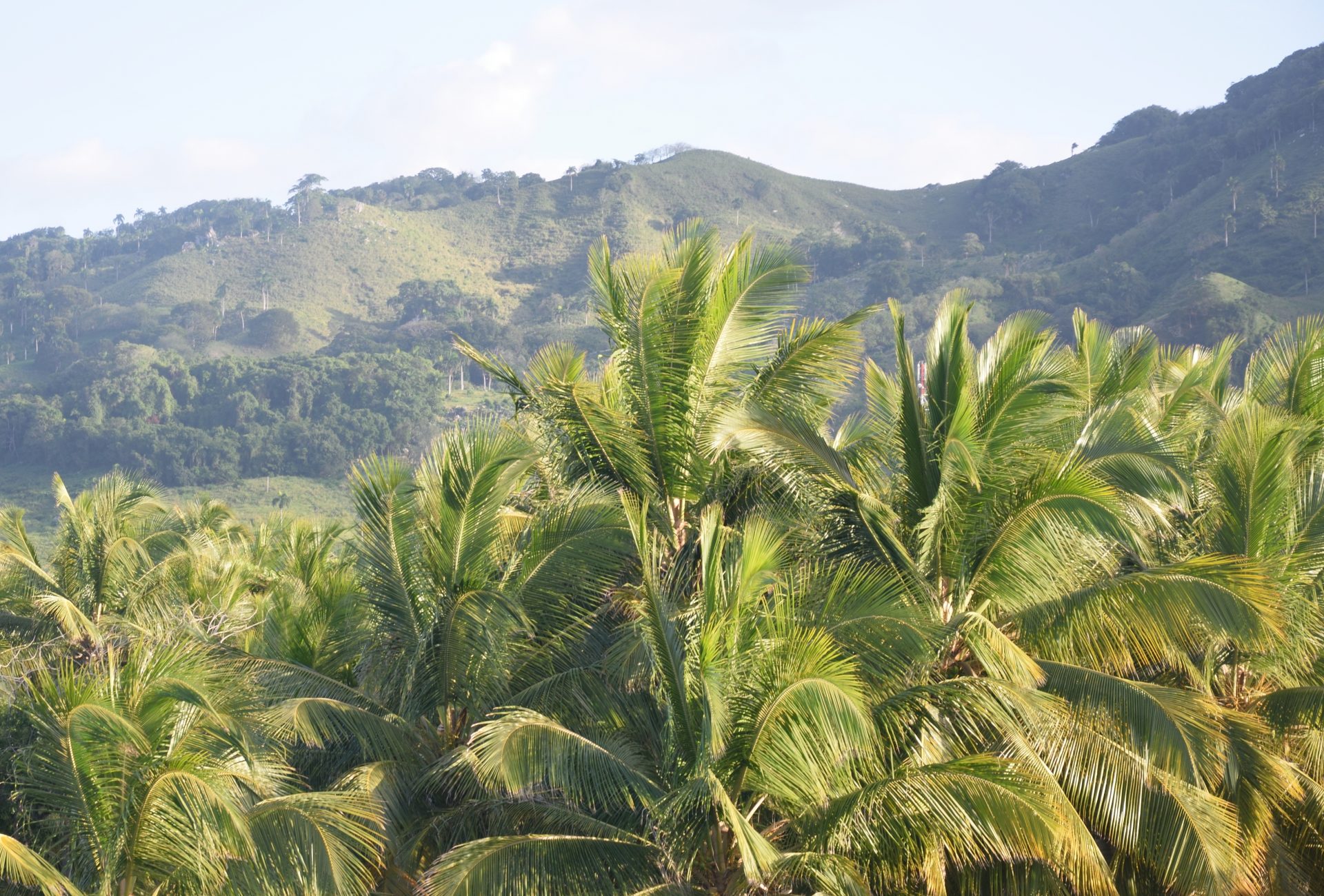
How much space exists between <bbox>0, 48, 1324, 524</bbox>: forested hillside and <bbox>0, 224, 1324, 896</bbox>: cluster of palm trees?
89.4 ft

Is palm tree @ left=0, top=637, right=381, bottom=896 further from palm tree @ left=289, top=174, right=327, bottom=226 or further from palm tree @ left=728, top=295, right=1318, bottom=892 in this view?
palm tree @ left=289, top=174, right=327, bottom=226

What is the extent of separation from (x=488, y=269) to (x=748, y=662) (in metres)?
132

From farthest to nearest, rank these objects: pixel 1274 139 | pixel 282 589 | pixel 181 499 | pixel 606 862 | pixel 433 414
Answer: pixel 1274 139 → pixel 433 414 → pixel 181 499 → pixel 282 589 → pixel 606 862

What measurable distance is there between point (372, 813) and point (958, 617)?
4.18 metres

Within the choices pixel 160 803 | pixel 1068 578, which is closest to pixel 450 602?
pixel 160 803

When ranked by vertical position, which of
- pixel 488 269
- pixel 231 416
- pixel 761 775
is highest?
pixel 488 269

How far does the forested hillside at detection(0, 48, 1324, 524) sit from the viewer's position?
79.2 meters

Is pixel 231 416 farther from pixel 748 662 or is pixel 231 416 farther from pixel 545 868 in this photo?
pixel 748 662

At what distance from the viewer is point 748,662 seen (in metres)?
7.64

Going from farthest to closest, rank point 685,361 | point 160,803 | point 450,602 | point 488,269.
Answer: point 488,269 < point 685,361 < point 450,602 < point 160,803

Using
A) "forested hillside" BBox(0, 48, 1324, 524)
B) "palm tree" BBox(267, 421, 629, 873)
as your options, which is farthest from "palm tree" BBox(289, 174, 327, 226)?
"palm tree" BBox(267, 421, 629, 873)

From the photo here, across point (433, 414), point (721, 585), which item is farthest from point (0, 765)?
point (433, 414)

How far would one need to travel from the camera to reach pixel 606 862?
26.8 feet

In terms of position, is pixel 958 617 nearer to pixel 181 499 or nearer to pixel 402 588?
pixel 402 588
